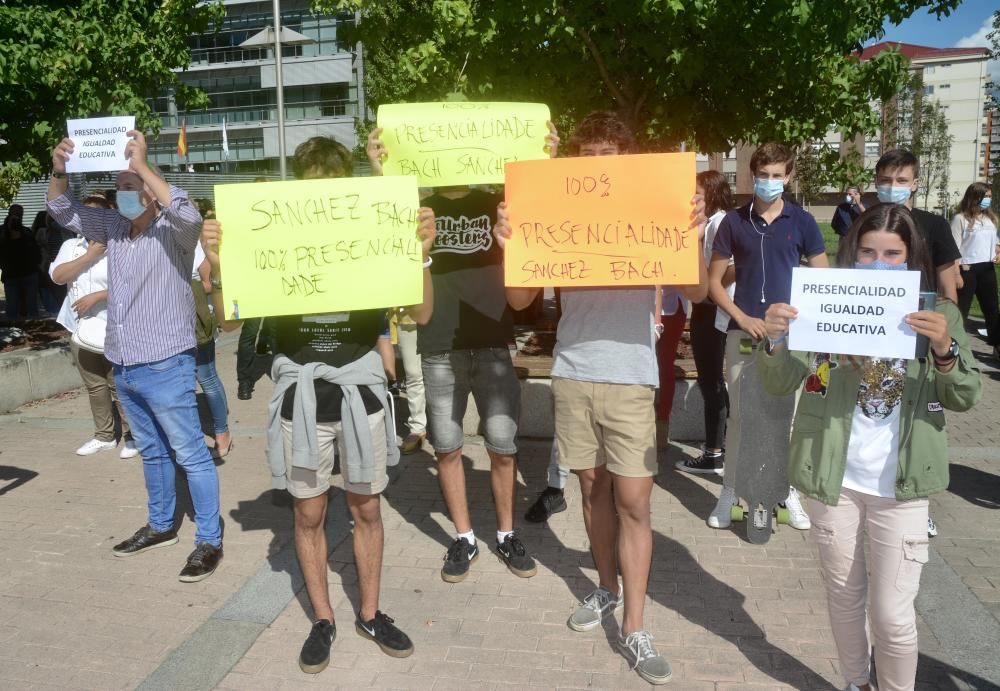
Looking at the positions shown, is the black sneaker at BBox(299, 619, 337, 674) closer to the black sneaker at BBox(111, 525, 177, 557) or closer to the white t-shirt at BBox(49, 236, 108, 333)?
the black sneaker at BBox(111, 525, 177, 557)

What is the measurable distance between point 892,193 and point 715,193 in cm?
156

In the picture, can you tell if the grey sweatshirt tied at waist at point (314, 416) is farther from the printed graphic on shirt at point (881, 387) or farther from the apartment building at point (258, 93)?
the apartment building at point (258, 93)

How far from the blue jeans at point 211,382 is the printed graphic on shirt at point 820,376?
475cm

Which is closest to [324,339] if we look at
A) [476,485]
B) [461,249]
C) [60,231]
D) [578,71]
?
[461,249]

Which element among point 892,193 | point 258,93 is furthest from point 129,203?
point 258,93

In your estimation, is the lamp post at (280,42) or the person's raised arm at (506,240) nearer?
the person's raised arm at (506,240)

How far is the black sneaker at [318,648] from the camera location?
360cm

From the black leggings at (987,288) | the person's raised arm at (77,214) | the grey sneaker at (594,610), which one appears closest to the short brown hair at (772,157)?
the grey sneaker at (594,610)

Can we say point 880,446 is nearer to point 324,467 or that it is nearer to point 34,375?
point 324,467

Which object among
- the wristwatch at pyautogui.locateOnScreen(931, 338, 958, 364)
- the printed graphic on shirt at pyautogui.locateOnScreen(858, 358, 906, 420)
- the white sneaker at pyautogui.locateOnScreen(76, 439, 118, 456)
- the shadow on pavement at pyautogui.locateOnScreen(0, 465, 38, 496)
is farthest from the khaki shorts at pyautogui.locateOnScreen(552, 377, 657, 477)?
the white sneaker at pyautogui.locateOnScreen(76, 439, 118, 456)

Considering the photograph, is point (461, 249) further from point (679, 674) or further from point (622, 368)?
point (679, 674)

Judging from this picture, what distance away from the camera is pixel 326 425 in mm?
3670

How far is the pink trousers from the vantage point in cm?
293

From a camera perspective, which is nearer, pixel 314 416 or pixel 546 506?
pixel 314 416
